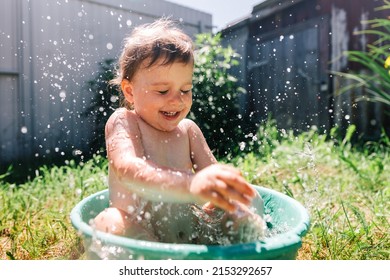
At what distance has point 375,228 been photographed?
1580 mm

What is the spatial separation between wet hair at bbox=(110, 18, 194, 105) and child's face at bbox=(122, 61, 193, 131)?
19 mm

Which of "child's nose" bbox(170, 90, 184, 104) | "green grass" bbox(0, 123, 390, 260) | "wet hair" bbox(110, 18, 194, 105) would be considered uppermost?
"wet hair" bbox(110, 18, 194, 105)

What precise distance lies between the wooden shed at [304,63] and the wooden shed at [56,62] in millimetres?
925

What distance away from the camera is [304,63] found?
4152mm

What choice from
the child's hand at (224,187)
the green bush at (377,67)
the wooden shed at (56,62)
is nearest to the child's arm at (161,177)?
the child's hand at (224,187)

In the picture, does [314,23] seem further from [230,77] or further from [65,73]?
[65,73]

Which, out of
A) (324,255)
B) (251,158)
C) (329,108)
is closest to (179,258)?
(324,255)

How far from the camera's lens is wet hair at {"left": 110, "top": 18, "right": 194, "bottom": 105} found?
1308 millimetres

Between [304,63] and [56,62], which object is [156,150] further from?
[304,63]

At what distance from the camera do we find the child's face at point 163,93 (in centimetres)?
129

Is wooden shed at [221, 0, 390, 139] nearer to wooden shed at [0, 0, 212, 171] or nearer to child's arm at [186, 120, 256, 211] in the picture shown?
wooden shed at [0, 0, 212, 171]

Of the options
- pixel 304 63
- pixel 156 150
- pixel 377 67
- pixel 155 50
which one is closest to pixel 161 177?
pixel 156 150

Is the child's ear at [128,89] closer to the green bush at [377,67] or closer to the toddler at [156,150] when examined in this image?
the toddler at [156,150]

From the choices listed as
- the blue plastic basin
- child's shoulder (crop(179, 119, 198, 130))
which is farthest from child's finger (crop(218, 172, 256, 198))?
child's shoulder (crop(179, 119, 198, 130))
